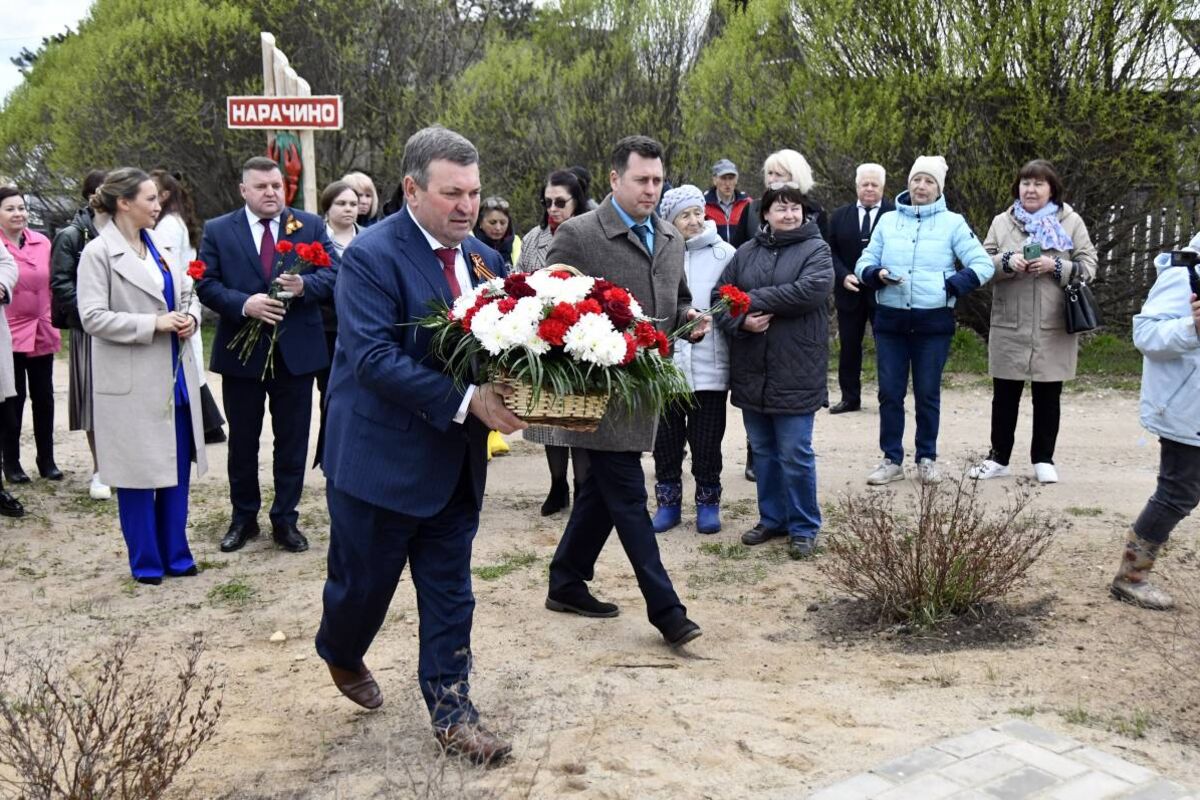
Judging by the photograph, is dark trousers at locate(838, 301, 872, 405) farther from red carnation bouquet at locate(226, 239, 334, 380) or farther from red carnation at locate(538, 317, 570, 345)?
red carnation at locate(538, 317, 570, 345)

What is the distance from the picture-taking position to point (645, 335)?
431cm

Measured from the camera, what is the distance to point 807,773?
397 centimetres

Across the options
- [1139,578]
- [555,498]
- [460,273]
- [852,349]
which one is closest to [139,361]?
[555,498]

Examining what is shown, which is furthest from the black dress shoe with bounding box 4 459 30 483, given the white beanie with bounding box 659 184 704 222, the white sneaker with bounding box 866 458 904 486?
the white sneaker with bounding box 866 458 904 486

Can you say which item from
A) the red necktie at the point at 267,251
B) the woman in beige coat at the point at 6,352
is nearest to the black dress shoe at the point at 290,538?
the red necktie at the point at 267,251

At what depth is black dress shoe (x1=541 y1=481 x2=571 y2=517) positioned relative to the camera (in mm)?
7793

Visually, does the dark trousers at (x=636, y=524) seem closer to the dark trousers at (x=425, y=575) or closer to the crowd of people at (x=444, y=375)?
the crowd of people at (x=444, y=375)

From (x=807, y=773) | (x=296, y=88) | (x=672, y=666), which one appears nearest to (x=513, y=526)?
(x=672, y=666)

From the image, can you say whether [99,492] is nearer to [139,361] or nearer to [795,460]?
[139,361]

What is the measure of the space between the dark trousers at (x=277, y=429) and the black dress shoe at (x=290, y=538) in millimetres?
34

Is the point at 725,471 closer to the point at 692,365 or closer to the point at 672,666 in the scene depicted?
the point at 692,365

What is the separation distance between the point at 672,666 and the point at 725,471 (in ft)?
12.8

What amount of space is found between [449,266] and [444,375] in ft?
1.54

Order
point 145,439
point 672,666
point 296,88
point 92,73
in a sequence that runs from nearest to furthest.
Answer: point 672,666
point 145,439
point 296,88
point 92,73
